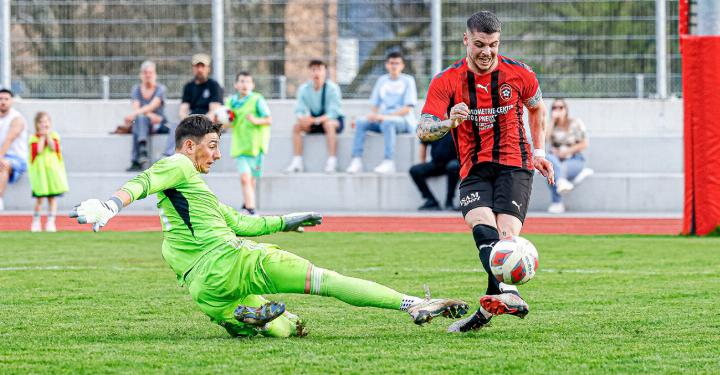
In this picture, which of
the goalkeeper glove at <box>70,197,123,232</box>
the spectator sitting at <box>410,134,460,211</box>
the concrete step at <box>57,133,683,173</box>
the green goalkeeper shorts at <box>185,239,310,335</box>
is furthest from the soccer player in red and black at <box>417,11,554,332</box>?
the concrete step at <box>57,133,683,173</box>

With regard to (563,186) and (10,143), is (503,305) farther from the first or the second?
(10,143)

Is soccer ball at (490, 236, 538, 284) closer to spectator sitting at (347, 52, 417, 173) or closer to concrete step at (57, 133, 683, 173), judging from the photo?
spectator sitting at (347, 52, 417, 173)

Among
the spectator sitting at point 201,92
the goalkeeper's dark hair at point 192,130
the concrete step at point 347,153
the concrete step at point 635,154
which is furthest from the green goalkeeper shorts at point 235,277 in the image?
the concrete step at point 635,154

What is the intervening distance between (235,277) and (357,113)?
13.8 meters

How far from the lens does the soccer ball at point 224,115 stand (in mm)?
16906

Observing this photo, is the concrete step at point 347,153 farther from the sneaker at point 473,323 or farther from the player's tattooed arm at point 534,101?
the sneaker at point 473,323

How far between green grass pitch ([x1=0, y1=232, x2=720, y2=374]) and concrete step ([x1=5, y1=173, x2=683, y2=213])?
18.5 ft

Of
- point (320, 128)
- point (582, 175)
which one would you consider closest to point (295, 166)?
point (320, 128)

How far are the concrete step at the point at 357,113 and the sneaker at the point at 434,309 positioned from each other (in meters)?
13.1

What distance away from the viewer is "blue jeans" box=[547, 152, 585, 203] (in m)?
17.7

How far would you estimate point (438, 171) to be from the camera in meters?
17.8

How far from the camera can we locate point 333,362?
5.58m

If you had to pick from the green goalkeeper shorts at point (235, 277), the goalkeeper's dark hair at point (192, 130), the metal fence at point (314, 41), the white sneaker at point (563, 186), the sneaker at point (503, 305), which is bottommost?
the sneaker at point (503, 305)

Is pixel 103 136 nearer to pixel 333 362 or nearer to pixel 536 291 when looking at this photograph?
pixel 536 291
